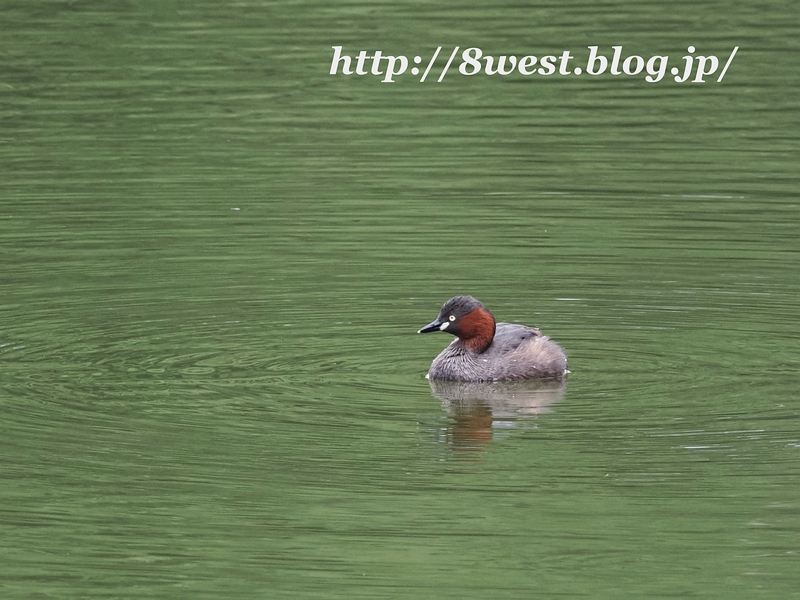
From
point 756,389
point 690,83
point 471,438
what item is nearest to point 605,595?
point 471,438

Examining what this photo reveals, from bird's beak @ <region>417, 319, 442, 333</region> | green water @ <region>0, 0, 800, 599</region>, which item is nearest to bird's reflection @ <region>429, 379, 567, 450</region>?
green water @ <region>0, 0, 800, 599</region>

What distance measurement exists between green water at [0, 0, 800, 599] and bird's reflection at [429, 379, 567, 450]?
0.13 feet

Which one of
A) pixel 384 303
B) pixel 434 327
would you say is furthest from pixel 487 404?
pixel 384 303

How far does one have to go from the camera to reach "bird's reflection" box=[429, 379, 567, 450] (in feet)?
36.2

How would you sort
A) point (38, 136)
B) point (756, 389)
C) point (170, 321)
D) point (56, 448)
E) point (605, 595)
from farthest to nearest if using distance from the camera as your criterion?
point (38, 136) → point (170, 321) → point (756, 389) → point (56, 448) → point (605, 595)

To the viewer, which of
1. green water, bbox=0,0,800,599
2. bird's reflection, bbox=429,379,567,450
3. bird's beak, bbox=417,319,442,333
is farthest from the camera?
bird's beak, bbox=417,319,442,333

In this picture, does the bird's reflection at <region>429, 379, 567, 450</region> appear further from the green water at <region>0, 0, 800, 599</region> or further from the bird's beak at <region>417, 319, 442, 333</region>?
the bird's beak at <region>417, 319, 442, 333</region>

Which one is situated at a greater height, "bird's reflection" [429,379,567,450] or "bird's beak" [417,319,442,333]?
"bird's beak" [417,319,442,333]

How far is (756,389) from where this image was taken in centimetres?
1156

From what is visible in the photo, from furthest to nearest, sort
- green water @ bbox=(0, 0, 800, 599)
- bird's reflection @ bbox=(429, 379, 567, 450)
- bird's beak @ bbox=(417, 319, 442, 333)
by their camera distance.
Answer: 1. bird's beak @ bbox=(417, 319, 442, 333)
2. bird's reflection @ bbox=(429, 379, 567, 450)
3. green water @ bbox=(0, 0, 800, 599)

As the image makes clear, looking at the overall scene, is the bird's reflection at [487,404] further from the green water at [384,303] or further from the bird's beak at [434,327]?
the bird's beak at [434,327]

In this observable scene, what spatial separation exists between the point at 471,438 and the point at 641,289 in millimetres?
3826

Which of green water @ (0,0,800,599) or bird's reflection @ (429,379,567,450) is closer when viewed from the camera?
green water @ (0,0,800,599)

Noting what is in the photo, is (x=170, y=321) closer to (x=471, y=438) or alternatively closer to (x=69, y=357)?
(x=69, y=357)
